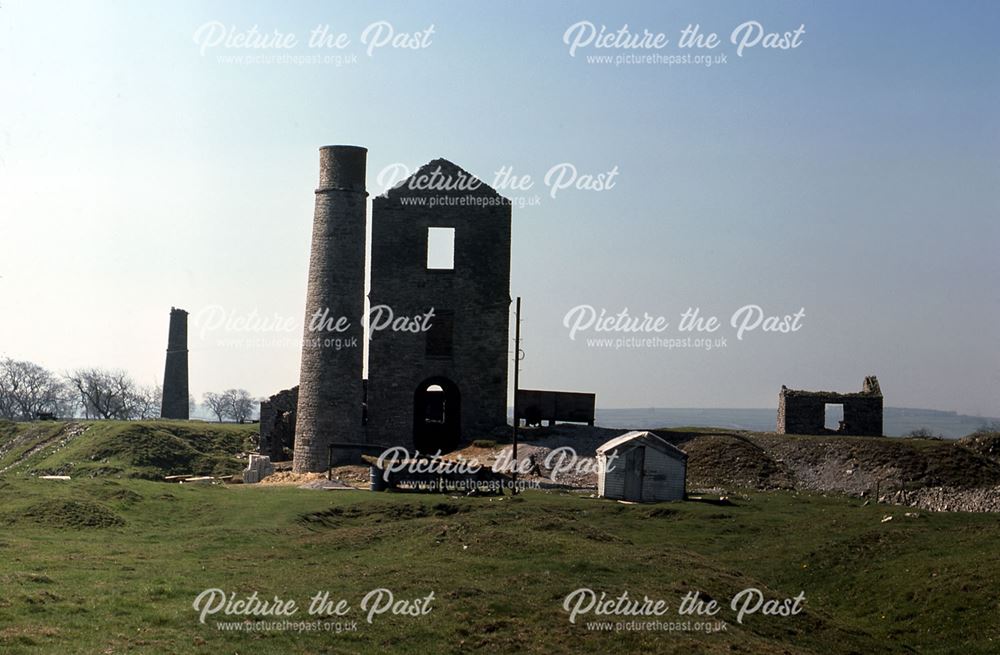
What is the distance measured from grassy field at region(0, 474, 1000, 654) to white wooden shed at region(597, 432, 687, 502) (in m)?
1.80

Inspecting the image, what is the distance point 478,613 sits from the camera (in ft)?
63.7

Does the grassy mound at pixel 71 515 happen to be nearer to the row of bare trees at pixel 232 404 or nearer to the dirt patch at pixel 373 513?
the dirt patch at pixel 373 513

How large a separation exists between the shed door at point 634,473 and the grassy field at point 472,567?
204 cm

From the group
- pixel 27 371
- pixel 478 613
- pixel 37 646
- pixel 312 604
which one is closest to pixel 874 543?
pixel 478 613

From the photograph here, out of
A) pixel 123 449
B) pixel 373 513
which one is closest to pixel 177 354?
pixel 123 449

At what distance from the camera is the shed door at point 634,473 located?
36.4m

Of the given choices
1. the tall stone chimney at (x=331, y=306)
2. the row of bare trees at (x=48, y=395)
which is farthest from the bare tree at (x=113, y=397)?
the tall stone chimney at (x=331, y=306)

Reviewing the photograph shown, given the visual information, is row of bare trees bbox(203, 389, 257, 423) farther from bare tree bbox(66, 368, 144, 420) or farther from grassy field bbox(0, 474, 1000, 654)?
grassy field bbox(0, 474, 1000, 654)

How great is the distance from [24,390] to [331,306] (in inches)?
3147

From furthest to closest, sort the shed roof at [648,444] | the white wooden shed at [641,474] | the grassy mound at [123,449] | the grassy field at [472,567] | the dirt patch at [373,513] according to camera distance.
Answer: the grassy mound at [123,449]
the shed roof at [648,444]
the white wooden shed at [641,474]
the dirt patch at [373,513]
the grassy field at [472,567]

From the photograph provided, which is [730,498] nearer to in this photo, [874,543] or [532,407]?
[874,543]

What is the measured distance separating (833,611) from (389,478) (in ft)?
54.1

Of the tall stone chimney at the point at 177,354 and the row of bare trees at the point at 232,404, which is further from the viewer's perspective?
the row of bare trees at the point at 232,404

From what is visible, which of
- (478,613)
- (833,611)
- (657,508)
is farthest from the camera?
(657,508)
